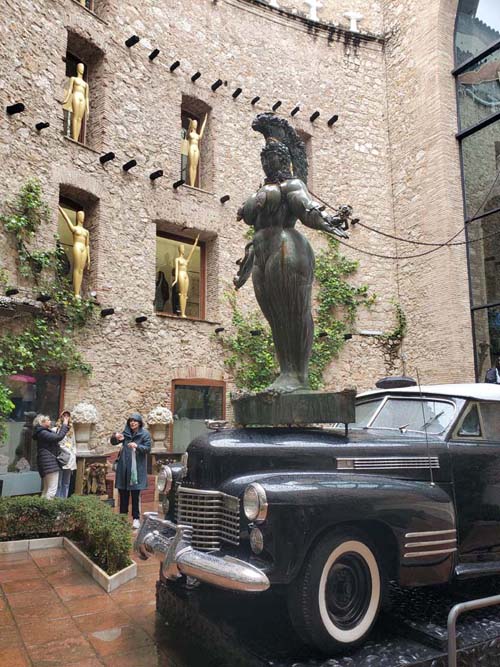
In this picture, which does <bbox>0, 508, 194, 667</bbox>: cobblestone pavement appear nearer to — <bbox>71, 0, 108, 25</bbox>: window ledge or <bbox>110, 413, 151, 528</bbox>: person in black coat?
<bbox>110, 413, 151, 528</bbox>: person in black coat

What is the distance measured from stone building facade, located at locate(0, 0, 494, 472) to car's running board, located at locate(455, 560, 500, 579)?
7.85 meters

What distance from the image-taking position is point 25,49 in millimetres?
10023

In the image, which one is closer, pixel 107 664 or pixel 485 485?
pixel 107 664

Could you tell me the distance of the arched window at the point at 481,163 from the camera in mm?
13172

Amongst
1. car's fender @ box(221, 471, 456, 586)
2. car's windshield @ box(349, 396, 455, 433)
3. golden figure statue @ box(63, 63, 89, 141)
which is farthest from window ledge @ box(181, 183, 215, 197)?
car's fender @ box(221, 471, 456, 586)

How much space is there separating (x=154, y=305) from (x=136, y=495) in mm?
5349

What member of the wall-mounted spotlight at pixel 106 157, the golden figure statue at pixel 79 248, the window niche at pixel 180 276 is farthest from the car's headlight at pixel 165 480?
the wall-mounted spotlight at pixel 106 157

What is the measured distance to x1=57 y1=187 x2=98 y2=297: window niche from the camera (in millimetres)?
10469

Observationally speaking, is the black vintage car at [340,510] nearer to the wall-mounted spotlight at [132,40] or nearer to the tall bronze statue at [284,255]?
the tall bronze statue at [284,255]

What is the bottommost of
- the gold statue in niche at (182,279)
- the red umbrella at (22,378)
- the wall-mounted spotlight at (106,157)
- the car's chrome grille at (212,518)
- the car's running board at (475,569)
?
the car's running board at (475,569)

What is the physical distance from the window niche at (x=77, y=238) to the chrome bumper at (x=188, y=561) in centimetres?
753

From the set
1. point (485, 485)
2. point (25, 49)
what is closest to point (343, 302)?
point (25, 49)

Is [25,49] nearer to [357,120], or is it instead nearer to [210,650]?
[357,120]

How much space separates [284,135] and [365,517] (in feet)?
10.0
